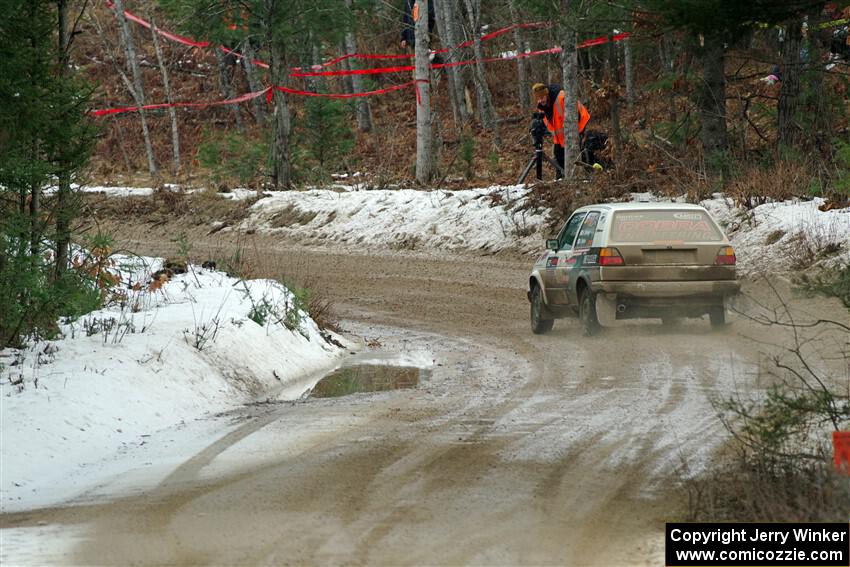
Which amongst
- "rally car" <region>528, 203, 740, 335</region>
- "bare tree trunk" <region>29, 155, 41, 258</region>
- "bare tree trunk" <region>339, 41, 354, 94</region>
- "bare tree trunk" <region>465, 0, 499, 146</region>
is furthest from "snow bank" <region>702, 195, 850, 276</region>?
"bare tree trunk" <region>339, 41, 354, 94</region>

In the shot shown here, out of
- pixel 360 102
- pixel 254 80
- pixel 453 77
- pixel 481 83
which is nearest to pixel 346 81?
pixel 360 102

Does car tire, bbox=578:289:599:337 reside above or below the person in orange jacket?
below

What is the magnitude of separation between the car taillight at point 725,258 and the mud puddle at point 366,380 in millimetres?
3880

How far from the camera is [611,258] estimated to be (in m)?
14.1

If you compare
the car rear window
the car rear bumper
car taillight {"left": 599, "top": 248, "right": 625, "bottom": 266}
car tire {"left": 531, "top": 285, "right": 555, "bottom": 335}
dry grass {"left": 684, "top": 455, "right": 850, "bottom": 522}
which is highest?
the car rear window

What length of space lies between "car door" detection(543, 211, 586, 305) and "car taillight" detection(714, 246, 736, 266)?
1830 mm

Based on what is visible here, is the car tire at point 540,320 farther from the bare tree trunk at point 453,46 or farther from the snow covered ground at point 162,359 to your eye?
the bare tree trunk at point 453,46

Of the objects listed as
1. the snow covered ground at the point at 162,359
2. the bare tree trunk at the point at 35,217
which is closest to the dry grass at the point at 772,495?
the snow covered ground at the point at 162,359

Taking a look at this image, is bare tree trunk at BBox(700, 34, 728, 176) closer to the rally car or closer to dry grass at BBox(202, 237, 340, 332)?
dry grass at BBox(202, 237, 340, 332)

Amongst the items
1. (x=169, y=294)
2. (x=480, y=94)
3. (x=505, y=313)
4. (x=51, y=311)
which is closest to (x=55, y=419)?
(x=51, y=311)

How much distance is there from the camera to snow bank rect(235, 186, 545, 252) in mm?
23859

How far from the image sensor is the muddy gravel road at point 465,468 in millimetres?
6160

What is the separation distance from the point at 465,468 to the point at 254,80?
35.5m

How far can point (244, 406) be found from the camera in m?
10.6
